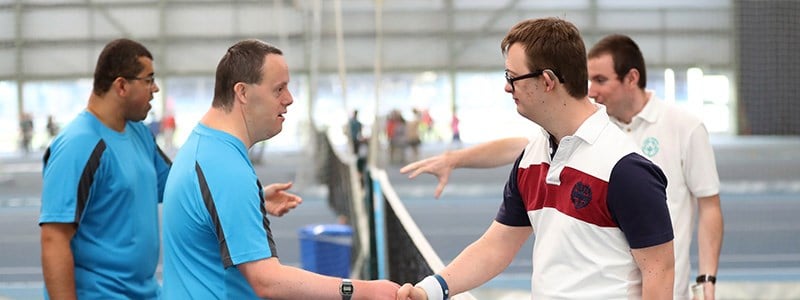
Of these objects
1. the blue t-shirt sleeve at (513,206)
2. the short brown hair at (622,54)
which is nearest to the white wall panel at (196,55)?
the short brown hair at (622,54)

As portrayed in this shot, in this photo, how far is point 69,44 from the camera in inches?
727

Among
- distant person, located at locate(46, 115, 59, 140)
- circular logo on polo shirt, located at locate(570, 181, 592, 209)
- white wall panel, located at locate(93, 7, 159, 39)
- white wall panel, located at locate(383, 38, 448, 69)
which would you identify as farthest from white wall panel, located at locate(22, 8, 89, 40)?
circular logo on polo shirt, located at locate(570, 181, 592, 209)

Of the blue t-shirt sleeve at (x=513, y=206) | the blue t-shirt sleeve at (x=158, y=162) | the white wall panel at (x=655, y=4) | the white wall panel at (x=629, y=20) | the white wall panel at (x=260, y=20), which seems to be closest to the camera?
the blue t-shirt sleeve at (x=513, y=206)

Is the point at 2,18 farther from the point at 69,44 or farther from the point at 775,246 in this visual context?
the point at 775,246

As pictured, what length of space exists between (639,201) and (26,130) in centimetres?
1920

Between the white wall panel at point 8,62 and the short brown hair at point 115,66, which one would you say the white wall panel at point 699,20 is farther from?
the short brown hair at point 115,66

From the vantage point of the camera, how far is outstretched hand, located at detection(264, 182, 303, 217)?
3666 mm

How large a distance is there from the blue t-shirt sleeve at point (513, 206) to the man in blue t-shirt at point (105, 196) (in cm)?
149

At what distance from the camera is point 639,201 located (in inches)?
88.4

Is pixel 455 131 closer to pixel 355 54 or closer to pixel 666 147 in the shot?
pixel 355 54

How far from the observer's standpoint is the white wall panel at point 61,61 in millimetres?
16797

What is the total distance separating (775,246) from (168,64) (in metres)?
14.2

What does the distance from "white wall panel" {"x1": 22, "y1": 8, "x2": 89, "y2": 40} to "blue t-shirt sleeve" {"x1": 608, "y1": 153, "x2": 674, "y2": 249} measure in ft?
49.2

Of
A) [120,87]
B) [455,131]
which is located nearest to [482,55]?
[455,131]
